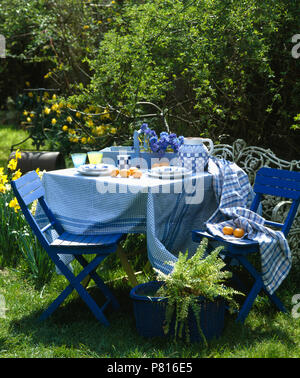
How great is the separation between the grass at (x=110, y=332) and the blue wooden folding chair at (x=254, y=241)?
0.17 m

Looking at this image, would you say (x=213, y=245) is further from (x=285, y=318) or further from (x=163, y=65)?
(x=163, y=65)

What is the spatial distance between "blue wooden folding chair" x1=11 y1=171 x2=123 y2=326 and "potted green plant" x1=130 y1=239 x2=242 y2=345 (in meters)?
0.34

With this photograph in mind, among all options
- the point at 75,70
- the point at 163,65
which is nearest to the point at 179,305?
the point at 163,65

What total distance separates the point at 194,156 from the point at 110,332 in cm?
142

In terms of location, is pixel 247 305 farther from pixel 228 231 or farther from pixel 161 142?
pixel 161 142

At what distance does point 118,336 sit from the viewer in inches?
120

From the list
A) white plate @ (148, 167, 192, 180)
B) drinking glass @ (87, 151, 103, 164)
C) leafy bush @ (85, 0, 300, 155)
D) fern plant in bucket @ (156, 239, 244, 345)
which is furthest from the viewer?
leafy bush @ (85, 0, 300, 155)

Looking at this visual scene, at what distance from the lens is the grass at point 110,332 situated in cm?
283

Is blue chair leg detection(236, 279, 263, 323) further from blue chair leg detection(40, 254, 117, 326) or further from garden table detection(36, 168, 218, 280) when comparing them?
blue chair leg detection(40, 254, 117, 326)

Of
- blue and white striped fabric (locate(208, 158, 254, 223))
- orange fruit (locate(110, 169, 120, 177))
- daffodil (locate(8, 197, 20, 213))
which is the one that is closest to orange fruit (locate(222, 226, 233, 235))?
blue and white striped fabric (locate(208, 158, 254, 223))

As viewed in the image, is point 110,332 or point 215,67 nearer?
point 110,332

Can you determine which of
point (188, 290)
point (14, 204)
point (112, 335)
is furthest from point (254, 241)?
point (14, 204)

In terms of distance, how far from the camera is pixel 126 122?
5602mm

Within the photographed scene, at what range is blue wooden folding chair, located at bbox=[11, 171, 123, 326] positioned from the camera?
3084 millimetres
